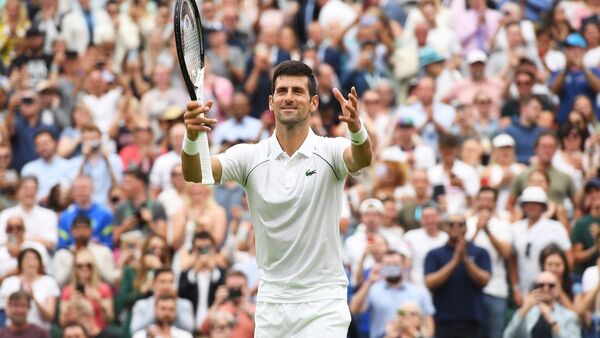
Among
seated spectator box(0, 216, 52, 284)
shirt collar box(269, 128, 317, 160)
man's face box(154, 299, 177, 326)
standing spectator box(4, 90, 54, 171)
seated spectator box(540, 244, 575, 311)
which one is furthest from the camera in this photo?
standing spectator box(4, 90, 54, 171)

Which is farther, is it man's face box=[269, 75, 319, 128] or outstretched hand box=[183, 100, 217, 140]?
man's face box=[269, 75, 319, 128]

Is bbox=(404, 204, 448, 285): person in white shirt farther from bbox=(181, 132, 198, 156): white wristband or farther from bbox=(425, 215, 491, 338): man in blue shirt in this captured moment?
bbox=(181, 132, 198, 156): white wristband

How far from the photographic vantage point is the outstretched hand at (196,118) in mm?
8617

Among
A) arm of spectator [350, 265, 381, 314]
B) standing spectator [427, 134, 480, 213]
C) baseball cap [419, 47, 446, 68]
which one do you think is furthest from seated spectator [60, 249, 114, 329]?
baseball cap [419, 47, 446, 68]

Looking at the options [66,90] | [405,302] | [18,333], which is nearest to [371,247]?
[405,302]

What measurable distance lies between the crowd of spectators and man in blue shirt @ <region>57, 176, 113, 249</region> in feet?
0.06

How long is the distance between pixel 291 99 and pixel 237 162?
1.76ft

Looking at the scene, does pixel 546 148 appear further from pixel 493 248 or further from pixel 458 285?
pixel 458 285

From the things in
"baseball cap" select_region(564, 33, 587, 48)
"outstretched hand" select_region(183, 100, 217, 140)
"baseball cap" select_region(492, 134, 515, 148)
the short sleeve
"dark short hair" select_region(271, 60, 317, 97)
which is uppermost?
"baseball cap" select_region(564, 33, 587, 48)

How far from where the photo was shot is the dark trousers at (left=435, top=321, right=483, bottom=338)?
48.4 ft

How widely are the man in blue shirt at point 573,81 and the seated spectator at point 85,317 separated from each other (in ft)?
21.1

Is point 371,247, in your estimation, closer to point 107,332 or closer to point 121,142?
point 107,332

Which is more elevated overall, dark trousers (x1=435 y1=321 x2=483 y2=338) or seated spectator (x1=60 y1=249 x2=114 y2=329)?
seated spectator (x1=60 y1=249 x2=114 y2=329)

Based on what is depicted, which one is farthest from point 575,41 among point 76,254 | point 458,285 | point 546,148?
point 76,254
